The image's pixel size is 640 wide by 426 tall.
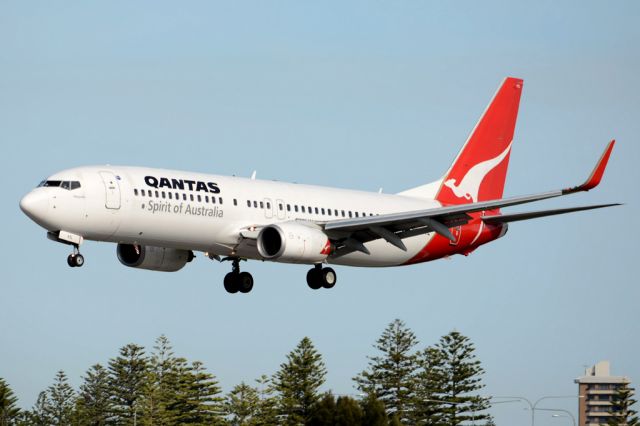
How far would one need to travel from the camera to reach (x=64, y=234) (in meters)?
58.8

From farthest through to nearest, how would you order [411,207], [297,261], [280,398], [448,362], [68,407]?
[68,407] → [448,362] → [280,398] → [411,207] → [297,261]

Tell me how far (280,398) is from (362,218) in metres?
44.0

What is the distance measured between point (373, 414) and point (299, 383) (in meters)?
38.8

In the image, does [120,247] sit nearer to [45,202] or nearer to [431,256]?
[45,202]

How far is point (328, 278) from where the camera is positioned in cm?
6631

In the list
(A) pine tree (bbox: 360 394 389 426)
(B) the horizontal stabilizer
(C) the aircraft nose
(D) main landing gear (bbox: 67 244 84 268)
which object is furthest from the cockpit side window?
(B) the horizontal stabilizer

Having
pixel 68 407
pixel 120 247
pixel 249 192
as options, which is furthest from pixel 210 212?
pixel 68 407

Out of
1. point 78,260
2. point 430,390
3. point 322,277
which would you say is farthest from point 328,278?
point 430,390

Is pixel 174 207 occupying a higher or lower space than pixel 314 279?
higher

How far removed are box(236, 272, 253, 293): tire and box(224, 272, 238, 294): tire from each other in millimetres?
136

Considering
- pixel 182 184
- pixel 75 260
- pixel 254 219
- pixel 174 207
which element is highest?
pixel 182 184

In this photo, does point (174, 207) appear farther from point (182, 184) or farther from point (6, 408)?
point (6, 408)

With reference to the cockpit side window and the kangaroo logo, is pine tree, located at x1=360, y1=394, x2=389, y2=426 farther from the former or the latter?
the cockpit side window

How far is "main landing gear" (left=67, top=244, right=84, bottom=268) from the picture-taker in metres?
59.4
